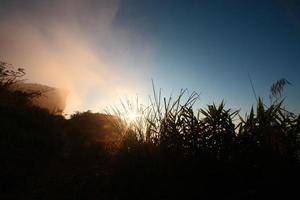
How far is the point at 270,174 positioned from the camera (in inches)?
113

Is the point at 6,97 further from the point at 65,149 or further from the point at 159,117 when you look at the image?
the point at 159,117

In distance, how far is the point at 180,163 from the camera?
10.8 ft

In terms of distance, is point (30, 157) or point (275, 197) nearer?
point (275, 197)

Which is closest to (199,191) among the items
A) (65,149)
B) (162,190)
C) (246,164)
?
(162,190)

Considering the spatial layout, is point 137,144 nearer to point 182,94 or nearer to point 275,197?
point 182,94

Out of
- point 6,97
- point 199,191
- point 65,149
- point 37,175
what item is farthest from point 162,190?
point 6,97

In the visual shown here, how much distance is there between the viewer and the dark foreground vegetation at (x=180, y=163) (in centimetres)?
292

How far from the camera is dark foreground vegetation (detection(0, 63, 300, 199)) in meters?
2.92

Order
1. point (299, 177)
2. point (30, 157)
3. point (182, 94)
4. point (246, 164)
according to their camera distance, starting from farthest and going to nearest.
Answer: point (30, 157) < point (182, 94) < point (246, 164) < point (299, 177)

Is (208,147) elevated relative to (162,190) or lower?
elevated

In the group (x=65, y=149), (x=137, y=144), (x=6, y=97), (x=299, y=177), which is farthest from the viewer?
(x=6, y=97)

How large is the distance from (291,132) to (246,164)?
0.75 m

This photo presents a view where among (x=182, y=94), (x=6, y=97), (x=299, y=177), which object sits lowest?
(x=299, y=177)

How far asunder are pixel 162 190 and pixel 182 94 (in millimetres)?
1776
